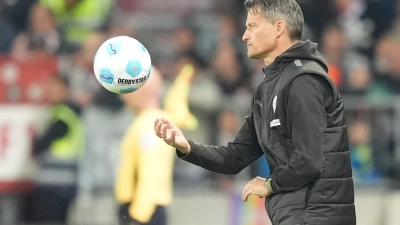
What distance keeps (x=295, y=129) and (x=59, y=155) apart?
6187 mm

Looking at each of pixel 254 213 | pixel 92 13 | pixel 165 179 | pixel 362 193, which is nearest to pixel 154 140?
pixel 165 179

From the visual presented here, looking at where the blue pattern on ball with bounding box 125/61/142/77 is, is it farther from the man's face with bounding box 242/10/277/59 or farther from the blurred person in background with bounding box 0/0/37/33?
the blurred person in background with bounding box 0/0/37/33

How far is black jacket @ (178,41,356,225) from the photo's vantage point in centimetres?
425

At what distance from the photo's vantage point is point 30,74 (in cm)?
1045

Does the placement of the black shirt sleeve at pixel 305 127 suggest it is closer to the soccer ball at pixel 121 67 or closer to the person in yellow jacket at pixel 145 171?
the soccer ball at pixel 121 67

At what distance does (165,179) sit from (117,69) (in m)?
1.46

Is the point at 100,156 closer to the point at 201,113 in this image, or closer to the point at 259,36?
the point at 201,113

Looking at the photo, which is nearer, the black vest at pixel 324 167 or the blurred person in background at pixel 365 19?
the black vest at pixel 324 167

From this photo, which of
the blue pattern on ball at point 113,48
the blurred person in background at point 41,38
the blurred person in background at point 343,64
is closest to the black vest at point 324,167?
the blue pattern on ball at point 113,48

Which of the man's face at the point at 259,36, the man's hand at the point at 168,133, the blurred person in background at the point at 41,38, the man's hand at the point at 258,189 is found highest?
the blurred person in background at the point at 41,38

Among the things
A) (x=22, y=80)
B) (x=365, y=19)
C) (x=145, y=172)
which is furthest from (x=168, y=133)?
(x=365, y=19)

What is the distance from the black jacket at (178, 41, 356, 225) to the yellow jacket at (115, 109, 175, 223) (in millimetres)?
1996

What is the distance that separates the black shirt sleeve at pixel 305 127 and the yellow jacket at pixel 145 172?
225 centimetres

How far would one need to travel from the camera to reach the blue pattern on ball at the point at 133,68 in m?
5.31
